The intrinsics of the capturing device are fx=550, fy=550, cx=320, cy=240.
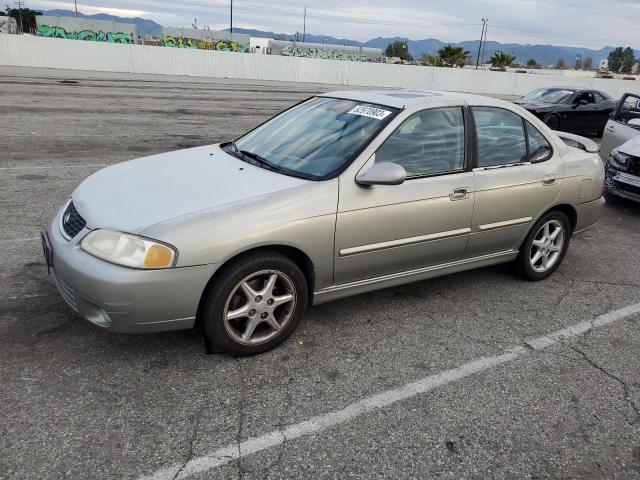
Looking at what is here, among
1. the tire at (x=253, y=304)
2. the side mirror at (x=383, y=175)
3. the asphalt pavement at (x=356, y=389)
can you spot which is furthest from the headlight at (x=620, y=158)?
the tire at (x=253, y=304)

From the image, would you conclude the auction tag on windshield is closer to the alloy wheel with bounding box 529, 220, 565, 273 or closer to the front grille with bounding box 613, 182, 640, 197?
the alloy wheel with bounding box 529, 220, 565, 273

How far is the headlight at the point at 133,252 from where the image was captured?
299 cm

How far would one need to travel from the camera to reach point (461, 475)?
8.43 ft

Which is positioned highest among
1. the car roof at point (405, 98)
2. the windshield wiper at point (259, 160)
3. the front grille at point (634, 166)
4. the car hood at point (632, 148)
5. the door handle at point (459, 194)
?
the car roof at point (405, 98)

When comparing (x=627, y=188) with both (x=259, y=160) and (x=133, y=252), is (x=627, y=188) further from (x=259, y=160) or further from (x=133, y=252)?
(x=133, y=252)

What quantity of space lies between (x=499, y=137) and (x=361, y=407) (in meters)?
2.61

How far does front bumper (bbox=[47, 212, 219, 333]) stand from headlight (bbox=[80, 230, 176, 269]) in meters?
0.03

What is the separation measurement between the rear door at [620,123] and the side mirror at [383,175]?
7.00 m

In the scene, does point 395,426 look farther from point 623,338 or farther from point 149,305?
point 623,338

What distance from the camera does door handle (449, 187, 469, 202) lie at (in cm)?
408

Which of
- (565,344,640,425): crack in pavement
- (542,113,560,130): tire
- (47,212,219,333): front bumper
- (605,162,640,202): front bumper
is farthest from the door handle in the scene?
(542,113,560,130): tire

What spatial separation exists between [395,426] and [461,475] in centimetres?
43

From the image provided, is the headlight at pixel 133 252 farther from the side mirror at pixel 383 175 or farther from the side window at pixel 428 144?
the side window at pixel 428 144

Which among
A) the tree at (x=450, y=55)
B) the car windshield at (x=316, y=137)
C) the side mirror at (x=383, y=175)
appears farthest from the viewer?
the tree at (x=450, y=55)
